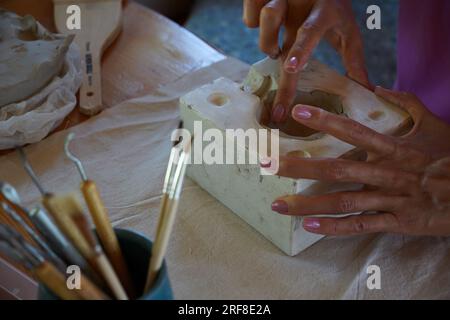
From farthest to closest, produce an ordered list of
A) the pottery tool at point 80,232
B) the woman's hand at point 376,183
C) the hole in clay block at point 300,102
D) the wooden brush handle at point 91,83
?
the wooden brush handle at point 91,83 < the hole in clay block at point 300,102 < the woman's hand at point 376,183 < the pottery tool at point 80,232

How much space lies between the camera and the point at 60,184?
2.15 feet

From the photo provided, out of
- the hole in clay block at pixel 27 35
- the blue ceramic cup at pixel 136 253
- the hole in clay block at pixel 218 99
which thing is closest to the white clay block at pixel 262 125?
the hole in clay block at pixel 218 99

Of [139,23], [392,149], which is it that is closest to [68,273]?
[392,149]

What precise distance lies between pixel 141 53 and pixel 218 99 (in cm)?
29

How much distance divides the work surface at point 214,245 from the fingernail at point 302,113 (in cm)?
14

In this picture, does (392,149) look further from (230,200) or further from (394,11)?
(394,11)

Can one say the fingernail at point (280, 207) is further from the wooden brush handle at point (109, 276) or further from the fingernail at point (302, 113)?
the wooden brush handle at point (109, 276)

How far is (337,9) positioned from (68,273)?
0.49 meters

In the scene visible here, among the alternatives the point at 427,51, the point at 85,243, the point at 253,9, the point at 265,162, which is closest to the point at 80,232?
the point at 85,243

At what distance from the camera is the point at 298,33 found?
0.66 m

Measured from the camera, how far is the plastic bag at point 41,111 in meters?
0.67

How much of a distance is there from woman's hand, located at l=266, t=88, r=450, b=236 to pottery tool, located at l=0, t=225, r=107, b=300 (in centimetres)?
22

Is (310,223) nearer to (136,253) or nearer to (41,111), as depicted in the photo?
(136,253)

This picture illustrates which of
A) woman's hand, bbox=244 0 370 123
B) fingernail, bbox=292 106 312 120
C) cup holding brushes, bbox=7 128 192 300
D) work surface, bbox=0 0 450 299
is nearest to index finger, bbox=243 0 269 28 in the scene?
woman's hand, bbox=244 0 370 123
